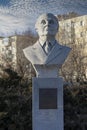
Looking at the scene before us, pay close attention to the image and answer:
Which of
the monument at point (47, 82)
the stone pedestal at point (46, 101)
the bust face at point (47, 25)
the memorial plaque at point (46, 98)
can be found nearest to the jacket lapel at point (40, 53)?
the monument at point (47, 82)

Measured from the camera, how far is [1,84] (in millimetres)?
16375

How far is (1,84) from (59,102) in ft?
16.0

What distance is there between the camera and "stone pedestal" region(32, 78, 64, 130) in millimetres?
11797

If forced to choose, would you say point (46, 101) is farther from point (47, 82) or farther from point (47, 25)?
point (47, 25)

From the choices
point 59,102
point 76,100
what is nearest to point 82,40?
point 76,100

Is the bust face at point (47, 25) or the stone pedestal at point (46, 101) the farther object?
the bust face at point (47, 25)

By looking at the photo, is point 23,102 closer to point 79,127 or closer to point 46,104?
point 79,127

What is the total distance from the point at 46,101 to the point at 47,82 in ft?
1.54

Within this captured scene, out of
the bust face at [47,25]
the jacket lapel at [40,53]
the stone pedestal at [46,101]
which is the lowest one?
the stone pedestal at [46,101]

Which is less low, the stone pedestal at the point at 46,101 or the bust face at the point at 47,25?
the bust face at the point at 47,25

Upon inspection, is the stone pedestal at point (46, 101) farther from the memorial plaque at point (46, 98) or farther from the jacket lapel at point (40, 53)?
the jacket lapel at point (40, 53)

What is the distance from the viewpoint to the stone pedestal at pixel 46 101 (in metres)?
11.8

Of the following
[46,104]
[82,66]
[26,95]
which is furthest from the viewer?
[82,66]

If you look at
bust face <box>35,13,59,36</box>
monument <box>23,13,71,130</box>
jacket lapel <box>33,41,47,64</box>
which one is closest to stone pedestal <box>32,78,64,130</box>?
monument <box>23,13,71,130</box>
